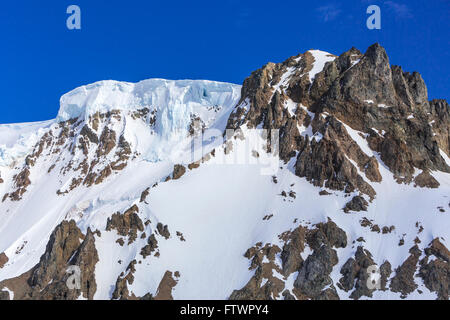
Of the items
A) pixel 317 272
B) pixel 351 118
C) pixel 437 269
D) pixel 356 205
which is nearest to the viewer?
pixel 437 269

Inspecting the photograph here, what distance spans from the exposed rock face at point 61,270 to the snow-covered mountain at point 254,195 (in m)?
0.24

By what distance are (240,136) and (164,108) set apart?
133 ft

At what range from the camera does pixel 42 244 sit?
9219cm

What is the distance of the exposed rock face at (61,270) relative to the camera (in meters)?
74.2

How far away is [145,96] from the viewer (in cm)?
14225

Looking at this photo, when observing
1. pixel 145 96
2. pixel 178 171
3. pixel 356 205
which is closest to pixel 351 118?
pixel 356 205

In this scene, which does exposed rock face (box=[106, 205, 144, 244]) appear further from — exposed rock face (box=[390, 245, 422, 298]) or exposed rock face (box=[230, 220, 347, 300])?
exposed rock face (box=[390, 245, 422, 298])

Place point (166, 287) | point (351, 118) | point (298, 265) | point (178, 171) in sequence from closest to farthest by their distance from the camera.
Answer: point (166, 287) < point (298, 265) < point (178, 171) < point (351, 118)

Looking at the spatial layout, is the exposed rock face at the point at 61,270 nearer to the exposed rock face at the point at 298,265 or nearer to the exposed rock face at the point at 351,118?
the exposed rock face at the point at 298,265

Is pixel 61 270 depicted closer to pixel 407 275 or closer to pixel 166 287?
pixel 166 287

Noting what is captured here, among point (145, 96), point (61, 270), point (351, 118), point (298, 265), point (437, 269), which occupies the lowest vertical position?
point (61, 270)

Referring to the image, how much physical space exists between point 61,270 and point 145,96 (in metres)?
77.0

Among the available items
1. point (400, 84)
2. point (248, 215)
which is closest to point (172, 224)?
point (248, 215)
